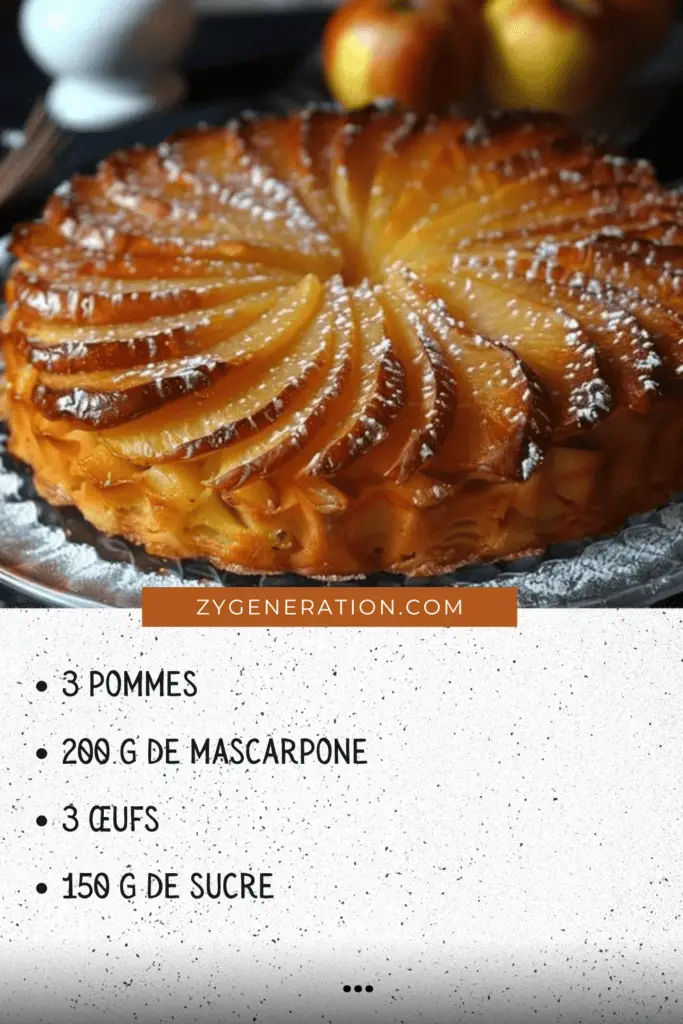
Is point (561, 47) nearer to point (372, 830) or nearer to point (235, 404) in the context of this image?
point (235, 404)

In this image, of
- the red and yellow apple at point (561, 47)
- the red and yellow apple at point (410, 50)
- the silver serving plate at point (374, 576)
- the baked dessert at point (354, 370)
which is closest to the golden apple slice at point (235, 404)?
the baked dessert at point (354, 370)

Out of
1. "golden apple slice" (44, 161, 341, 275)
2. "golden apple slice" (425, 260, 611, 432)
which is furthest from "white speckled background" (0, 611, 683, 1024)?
"golden apple slice" (44, 161, 341, 275)

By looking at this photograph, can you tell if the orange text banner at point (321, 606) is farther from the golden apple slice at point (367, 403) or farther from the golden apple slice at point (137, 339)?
the golden apple slice at point (137, 339)

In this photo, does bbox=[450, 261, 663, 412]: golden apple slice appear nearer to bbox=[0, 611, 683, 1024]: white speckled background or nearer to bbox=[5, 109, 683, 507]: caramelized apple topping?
bbox=[5, 109, 683, 507]: caramelized apple topping

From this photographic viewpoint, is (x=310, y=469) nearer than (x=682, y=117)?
Yes

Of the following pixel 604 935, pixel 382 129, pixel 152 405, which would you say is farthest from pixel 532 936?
pixel 382 129

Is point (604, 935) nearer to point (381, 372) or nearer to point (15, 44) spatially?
point (381, 372)

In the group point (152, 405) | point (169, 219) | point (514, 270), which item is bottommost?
point (152, 405)
